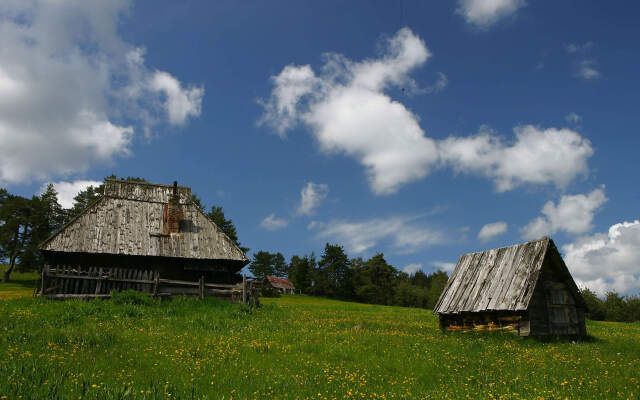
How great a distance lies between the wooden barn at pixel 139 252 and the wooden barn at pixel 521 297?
498 inches

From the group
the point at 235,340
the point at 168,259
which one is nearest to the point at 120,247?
the point at 168,259

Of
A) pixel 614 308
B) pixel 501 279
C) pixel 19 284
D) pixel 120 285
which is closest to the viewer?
pixel 501 279

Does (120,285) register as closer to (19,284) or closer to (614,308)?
(19,284)

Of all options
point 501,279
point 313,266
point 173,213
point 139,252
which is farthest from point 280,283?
point 501,279

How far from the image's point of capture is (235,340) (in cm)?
1378

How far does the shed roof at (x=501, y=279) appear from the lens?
19.5 meters

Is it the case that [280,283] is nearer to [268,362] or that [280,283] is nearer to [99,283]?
[99,283]

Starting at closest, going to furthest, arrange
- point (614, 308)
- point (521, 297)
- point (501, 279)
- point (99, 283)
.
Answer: point (521, 297)
point (501, 279)
point (99, 283)
point (614, 308)

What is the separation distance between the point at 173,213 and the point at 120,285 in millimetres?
6616

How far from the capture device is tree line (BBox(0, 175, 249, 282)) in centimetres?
5644

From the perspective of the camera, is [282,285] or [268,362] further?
[282,285]

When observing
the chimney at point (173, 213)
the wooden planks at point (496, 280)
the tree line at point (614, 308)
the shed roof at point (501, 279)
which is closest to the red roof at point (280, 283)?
the tree line at point (614, 308)

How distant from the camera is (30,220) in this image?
58156 millimetres

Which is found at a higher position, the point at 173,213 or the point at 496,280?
the point at 173,213
